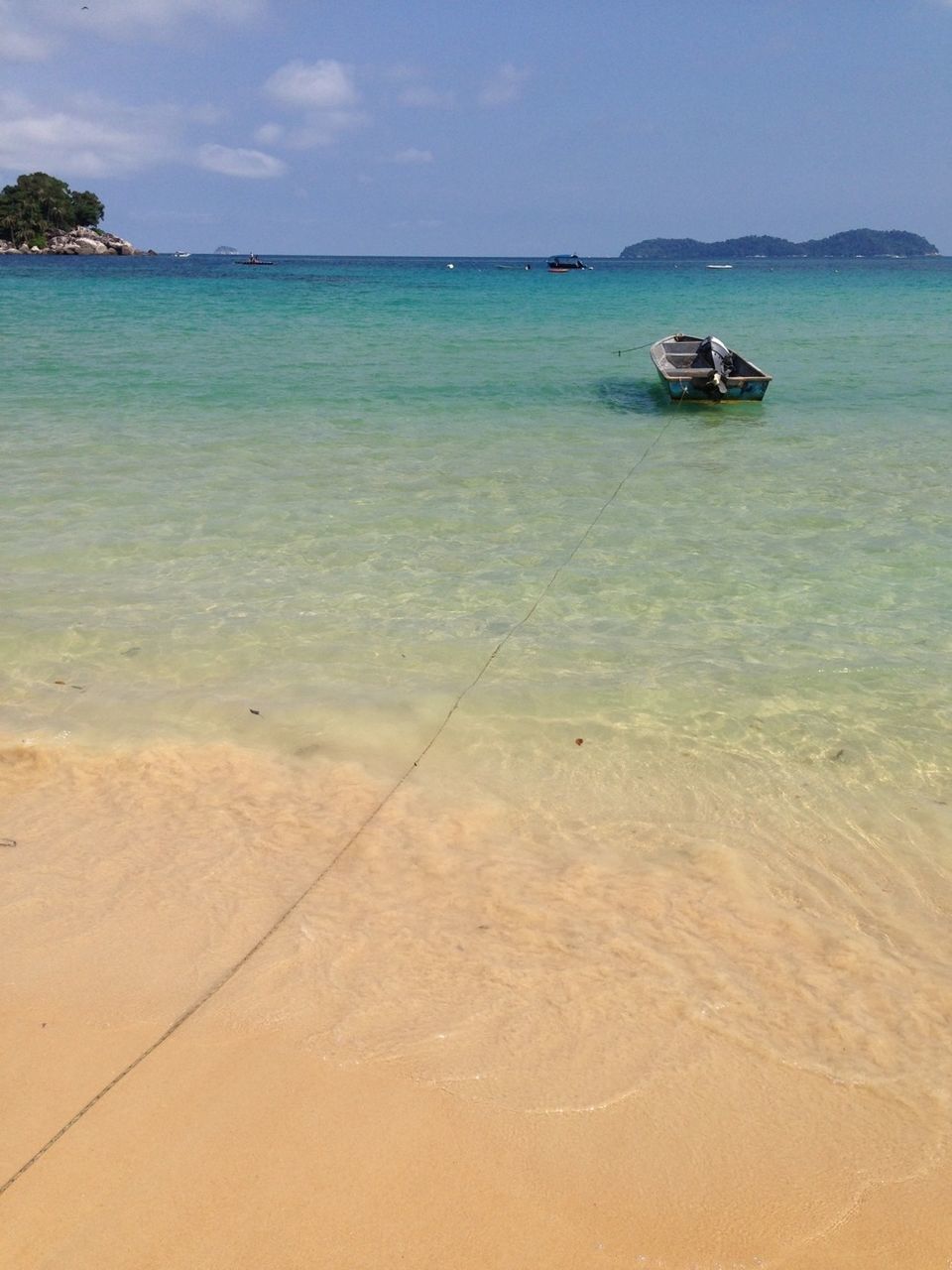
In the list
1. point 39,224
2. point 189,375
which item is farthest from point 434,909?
point 39,224

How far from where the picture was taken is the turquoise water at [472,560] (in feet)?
18.1

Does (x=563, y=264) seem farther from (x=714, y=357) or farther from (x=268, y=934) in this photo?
(x=268, y=934)

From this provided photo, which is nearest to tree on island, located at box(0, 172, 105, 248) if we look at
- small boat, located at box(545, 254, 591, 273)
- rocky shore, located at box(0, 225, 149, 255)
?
rocky shore, located at box(0, 225, 149, 255)

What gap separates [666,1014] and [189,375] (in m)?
17.0

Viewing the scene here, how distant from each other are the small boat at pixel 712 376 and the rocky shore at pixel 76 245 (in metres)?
105

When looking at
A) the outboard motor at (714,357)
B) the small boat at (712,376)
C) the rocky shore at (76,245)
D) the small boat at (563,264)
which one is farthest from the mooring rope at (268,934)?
the rocky shore at (76,245)

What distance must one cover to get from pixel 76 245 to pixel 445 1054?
123 metres

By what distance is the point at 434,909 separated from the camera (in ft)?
12.3

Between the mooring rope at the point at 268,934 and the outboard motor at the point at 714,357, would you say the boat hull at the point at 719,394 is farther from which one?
the mooring rope at the point at 268,934

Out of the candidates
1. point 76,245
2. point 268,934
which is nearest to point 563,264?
point 76,245

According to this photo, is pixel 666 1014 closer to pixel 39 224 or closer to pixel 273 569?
pixel 273 569

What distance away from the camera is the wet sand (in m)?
2.46

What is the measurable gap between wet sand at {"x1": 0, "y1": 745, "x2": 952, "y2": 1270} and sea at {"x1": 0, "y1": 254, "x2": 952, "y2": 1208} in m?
0.02

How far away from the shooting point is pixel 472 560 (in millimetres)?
8148
